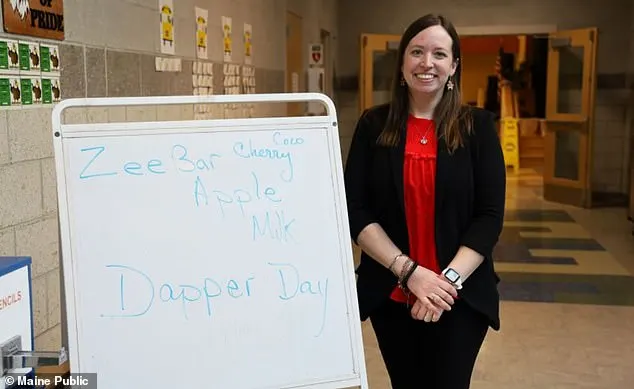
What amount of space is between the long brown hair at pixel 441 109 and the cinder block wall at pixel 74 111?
4.03 feet

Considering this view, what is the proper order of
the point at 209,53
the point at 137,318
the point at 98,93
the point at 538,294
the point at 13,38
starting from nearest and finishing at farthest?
the point at 137,318, the point at 13,38, the point at 98,93, the point at 209,53, the point at 538,294

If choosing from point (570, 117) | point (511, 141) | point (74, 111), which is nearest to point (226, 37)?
point (74, 111)

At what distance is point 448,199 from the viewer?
1.75 metres

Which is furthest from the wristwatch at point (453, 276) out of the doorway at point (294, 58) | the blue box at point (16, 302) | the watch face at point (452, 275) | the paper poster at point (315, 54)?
the paper poster at point (315, 54)

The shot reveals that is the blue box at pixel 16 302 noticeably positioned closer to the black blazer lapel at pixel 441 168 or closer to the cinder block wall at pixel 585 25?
the black blazer lapel at pixel 441 168

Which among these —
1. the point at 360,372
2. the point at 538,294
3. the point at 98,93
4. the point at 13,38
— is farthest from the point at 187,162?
the point at 538,294

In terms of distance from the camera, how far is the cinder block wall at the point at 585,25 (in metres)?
8.01

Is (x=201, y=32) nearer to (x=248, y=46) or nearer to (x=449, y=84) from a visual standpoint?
(x=248, y=46)

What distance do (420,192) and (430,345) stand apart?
1.30 feet

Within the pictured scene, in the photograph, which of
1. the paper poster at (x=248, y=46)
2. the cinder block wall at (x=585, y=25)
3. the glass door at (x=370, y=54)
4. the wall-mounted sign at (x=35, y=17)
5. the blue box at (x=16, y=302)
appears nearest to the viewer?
the blue box at (x=16, y=302)

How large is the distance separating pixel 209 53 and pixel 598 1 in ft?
18.3

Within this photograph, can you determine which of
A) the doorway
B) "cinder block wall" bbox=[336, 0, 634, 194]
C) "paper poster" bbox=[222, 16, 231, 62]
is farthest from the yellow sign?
"paper poster" bbox=[222, 16, 231, 62]

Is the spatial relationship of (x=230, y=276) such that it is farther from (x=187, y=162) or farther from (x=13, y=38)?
(x=13, y=38)

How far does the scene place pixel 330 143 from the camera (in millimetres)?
1616
